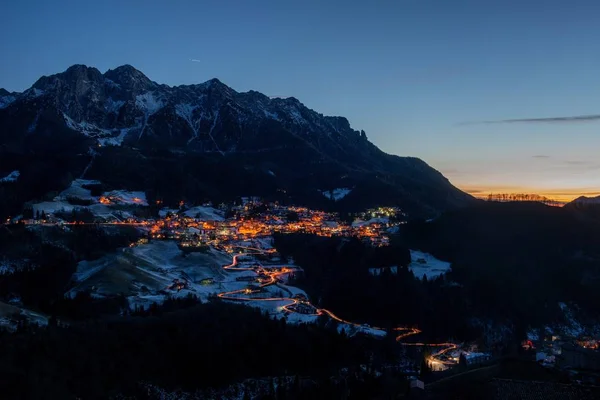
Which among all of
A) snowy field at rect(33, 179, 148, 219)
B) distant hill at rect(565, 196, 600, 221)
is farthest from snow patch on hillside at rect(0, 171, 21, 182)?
distant hill at rect(565, 196, 600, 221)

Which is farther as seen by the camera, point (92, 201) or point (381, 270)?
point (92, 201)

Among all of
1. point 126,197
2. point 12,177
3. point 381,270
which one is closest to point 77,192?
point 126,197

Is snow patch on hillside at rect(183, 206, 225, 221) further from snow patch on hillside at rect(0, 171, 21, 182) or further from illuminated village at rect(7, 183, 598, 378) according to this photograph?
snow patch on hillside at rect(0, 171, 21, 182)

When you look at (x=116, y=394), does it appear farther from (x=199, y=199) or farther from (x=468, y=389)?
(x=199, y=199)

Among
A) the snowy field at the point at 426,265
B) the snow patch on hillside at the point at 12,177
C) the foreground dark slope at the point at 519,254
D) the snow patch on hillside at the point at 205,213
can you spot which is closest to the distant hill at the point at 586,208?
the foreground dark slope at the point at 519,254

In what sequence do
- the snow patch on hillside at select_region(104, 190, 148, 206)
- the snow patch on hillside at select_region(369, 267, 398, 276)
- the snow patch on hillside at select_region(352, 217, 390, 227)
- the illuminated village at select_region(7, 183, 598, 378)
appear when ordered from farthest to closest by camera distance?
the snow patch on hillside at select_region(352, 217, 390, 227)
the snow patch on hillside at select_region(104, 190, 148, 206)
the snow patch on hillside at select_region(369, 267, 398, 276)
the illuminated village at select_region(7, 183, 598, 378)

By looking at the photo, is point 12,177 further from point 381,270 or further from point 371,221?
point 381,270

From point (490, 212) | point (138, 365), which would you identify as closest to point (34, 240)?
point (138, 365)

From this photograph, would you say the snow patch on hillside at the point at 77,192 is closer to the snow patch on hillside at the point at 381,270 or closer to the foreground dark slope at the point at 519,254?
the snow patch on hillside at the point at 381,270

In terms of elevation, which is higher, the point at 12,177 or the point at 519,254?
the point at 12,177

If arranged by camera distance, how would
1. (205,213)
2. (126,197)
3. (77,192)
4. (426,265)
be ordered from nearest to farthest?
(426,265) → (77,192) → (126,197) → (205,213)
